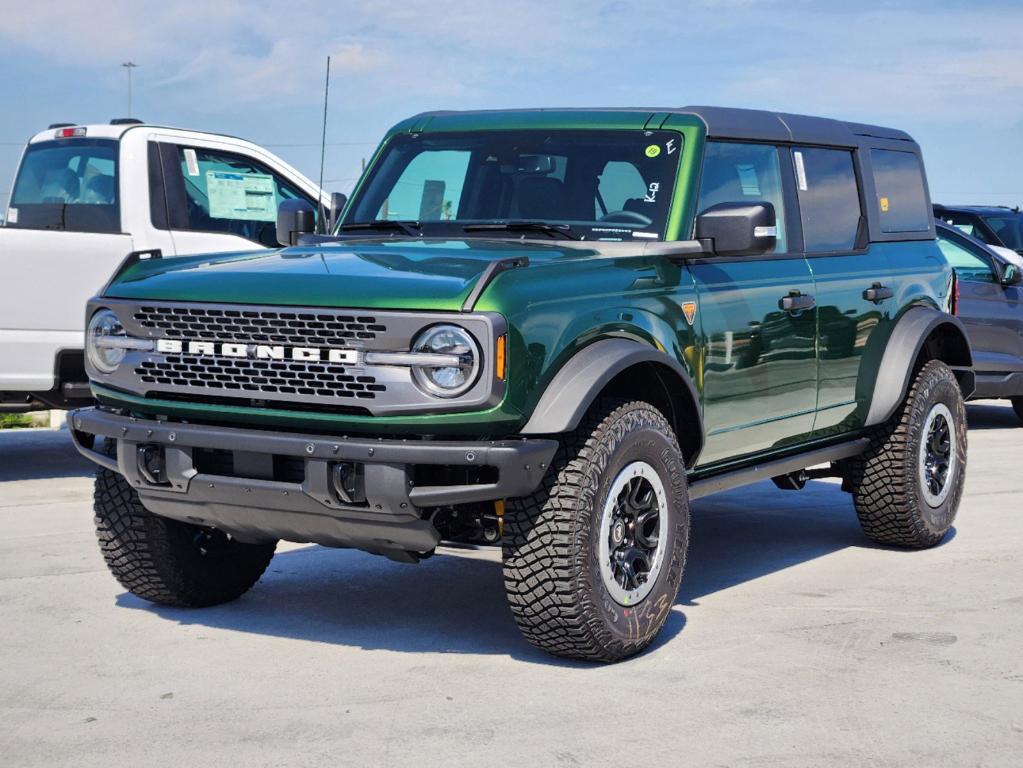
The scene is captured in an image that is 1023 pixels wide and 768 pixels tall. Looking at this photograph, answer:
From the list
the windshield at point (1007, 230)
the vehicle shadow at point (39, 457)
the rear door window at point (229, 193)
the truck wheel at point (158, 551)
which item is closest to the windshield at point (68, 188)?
the rear door window at point (229, 193)

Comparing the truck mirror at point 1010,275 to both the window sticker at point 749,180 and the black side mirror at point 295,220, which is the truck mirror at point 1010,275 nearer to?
the window sticker at point 749,180

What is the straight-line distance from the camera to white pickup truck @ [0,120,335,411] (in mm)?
9586

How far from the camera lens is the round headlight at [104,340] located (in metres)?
5.58

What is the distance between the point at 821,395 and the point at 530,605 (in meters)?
2.24

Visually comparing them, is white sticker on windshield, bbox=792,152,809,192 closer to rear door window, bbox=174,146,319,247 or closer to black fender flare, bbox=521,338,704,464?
black fender flare, bbox=521,338,704,464

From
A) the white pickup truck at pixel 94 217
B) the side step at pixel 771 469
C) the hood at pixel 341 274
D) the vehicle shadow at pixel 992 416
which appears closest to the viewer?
the hood at pixel 341 274

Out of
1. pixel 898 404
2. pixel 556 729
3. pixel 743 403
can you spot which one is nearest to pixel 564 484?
pixel 556 729

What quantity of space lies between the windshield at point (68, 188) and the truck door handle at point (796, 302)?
→ 5.06 metres

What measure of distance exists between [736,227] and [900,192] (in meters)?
2.51

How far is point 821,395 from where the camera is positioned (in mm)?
6859

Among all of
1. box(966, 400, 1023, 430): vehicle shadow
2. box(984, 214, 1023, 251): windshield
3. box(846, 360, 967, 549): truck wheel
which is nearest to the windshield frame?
box(846, 360, 967, 549): truck wheel

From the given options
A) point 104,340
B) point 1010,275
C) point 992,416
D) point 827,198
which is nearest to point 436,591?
point 104,340

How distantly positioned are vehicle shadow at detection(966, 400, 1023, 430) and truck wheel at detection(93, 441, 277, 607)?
29.5 ft

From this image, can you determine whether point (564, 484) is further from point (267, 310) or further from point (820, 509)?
point (820, 509)
